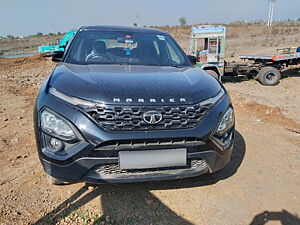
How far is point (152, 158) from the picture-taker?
2.03 metres

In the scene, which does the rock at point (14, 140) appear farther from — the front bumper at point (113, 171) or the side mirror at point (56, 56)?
the front bumper at point (113, 171)

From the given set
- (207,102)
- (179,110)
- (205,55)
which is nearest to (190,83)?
(207,102)

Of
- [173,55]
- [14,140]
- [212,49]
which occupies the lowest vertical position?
[14,140]

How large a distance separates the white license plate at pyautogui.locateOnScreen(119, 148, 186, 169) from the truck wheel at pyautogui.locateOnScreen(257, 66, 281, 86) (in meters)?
8.42

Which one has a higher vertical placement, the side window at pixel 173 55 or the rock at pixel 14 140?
the side window at pixel 173 55

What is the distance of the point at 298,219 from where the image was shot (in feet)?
7.46

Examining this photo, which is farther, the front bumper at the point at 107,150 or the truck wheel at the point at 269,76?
the truck wheel at the point at 269,76

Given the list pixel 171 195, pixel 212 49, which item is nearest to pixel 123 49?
pixel 171 195

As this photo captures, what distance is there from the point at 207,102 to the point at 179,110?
1.03 feet

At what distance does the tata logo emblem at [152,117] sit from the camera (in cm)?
198

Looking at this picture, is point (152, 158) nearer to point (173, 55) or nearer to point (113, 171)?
point (113, 171)

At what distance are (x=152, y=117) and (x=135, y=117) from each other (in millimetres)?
135

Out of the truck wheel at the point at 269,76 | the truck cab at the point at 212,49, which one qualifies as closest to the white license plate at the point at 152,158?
the truck cab at the point at 212,49

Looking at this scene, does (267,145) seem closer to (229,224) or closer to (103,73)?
(229,224)
